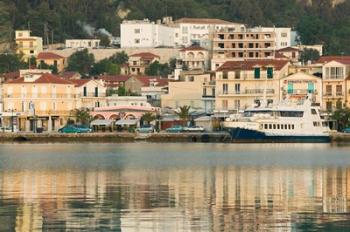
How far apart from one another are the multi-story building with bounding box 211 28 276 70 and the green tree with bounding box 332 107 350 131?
73.9ft

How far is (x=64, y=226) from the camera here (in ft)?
109

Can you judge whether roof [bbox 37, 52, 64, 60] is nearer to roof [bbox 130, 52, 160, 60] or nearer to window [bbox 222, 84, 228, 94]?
roof [bbox 130, 52, 160, 60]

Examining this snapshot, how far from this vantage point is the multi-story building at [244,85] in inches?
4129

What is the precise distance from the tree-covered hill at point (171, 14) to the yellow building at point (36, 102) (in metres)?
43.3

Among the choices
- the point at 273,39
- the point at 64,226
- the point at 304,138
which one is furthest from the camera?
the point at 273,39

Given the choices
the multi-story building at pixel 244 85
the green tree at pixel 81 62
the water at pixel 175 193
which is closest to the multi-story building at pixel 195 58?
the green tree at pixel 81 62

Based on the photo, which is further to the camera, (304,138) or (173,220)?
(304,138)

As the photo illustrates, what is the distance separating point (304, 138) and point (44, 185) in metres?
50.2

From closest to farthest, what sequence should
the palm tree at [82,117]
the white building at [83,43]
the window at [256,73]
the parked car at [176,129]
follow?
the parked car at [176,129], the window at [256,73], the palm tree at [82,117], the white building at [83,43]

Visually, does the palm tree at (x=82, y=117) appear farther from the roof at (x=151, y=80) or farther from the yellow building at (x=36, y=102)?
the roof at (x=151, y=80)

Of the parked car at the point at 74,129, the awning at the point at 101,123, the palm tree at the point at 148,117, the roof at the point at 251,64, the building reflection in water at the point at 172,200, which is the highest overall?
the roof at the point at 251,64

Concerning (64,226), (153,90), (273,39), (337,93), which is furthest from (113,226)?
(273,39)

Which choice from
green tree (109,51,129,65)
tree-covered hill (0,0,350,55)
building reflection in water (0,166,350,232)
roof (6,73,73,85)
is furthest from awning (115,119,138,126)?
building reflection in water (0,166,350,232)

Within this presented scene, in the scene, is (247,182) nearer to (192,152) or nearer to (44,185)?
(44,185)
